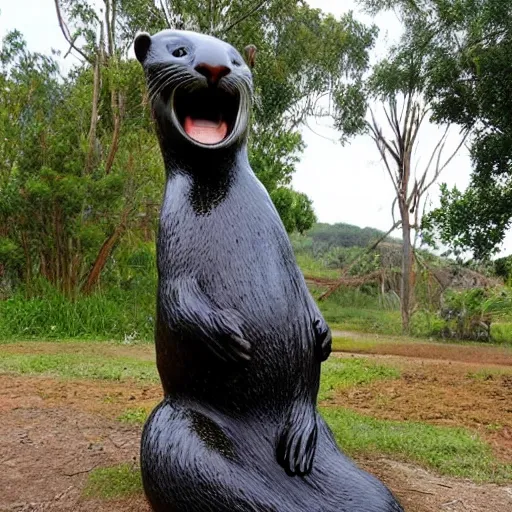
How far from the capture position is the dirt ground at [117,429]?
2965 millimetres

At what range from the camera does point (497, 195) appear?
32.5 feet

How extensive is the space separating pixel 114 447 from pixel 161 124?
222 centimetres

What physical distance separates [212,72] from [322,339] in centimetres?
89

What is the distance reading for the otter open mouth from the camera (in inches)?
78.0

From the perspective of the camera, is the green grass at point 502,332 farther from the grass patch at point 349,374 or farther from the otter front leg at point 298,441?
the otter front leg at point 298,441

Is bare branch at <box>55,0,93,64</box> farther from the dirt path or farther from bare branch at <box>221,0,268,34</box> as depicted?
the dirt path

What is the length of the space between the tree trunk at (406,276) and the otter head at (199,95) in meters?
12.2

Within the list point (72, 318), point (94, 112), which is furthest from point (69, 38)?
point (72, 318)

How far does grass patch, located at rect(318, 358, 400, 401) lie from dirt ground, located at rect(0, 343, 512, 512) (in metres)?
0.17

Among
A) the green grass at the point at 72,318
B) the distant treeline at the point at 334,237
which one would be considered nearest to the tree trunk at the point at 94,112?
the green grass at the point at 72,318

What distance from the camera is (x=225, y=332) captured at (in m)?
1.82

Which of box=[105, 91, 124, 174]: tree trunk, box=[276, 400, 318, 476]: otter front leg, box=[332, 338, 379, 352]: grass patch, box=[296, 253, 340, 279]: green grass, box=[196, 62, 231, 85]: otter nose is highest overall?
box=[105, 91, 124, 174]: tree trunk

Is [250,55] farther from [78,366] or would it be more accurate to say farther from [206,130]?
[78,366]

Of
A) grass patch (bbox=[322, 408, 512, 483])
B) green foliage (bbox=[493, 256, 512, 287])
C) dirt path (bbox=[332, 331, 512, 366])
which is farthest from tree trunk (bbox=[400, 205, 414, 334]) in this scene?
grass patch (bbox=[322, 408, 512, 483])
